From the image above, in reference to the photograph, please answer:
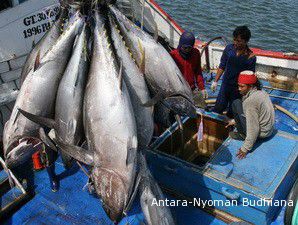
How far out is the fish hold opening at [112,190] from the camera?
297cm

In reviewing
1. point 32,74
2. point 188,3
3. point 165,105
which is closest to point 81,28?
point 32,74

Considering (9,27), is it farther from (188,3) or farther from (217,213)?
(188,3)

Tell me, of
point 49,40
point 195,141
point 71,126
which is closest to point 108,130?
point 71,126

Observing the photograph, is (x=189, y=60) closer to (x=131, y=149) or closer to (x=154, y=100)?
(x=154, y=100)

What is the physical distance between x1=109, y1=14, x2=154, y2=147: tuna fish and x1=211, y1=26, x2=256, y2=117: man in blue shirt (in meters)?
2.26

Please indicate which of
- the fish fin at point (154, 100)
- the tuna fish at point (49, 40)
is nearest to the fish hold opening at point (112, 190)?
the fish fin at point (154, 100)

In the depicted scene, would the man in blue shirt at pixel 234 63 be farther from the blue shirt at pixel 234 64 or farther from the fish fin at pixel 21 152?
the fish fin at pixel 21 152

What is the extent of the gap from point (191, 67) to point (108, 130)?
92.6 inches

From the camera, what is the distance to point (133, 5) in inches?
374

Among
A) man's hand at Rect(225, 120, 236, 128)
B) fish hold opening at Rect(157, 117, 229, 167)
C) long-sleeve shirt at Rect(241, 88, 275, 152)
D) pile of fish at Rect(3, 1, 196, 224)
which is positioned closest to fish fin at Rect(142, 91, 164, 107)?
pile of fish at Rect(3, 1, 196, 224)

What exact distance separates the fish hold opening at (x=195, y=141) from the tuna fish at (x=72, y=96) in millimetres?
1852

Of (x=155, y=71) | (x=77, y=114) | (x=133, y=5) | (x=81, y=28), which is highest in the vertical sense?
(x=81, y=28)

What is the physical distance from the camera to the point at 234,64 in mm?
5203

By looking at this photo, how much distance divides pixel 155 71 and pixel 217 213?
2058 mm
